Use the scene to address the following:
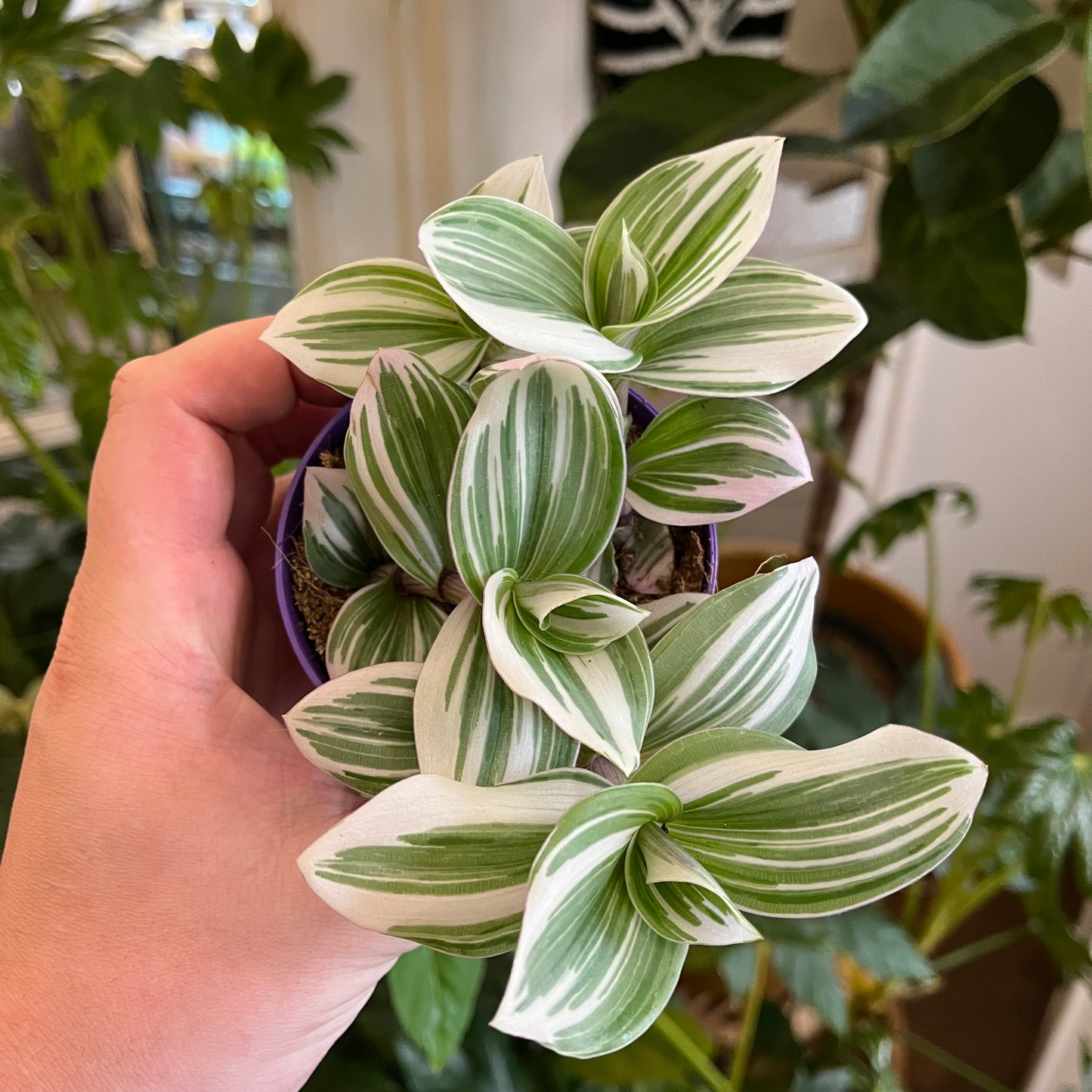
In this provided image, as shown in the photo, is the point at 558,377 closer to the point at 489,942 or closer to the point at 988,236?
the point at 489,942

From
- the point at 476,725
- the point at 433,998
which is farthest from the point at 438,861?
the point at 433,998

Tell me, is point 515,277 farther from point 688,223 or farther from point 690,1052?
point 690,1052

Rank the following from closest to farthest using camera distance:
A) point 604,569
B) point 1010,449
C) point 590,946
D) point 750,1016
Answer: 1. point 590,946
2. point 604,569
3. point 750,1016
4. point 1010,449

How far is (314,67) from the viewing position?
88cm

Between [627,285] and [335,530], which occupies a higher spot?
[627,285]

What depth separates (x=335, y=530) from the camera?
1.27ft

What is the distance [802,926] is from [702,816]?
0.50 meters

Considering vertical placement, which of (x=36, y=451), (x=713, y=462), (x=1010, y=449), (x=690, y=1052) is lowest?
(x=690, y=1052)

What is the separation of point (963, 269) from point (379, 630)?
1.47 feet

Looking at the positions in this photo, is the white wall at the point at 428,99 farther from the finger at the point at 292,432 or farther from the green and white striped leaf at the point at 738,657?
the green and white striped leaf at the point at 738,657

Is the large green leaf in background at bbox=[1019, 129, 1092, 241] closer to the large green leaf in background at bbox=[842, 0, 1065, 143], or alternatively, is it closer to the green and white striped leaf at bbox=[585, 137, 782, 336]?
the large green leaf in background at bbox=[842, 0, 1065, 143]

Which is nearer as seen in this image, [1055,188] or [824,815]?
[824,815]

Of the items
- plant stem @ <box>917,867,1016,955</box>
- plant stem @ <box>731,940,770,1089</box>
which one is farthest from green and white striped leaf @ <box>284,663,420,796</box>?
plant stem @ <box>917,867,1016,955</box>

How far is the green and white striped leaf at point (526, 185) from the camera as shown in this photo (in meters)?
0.36
